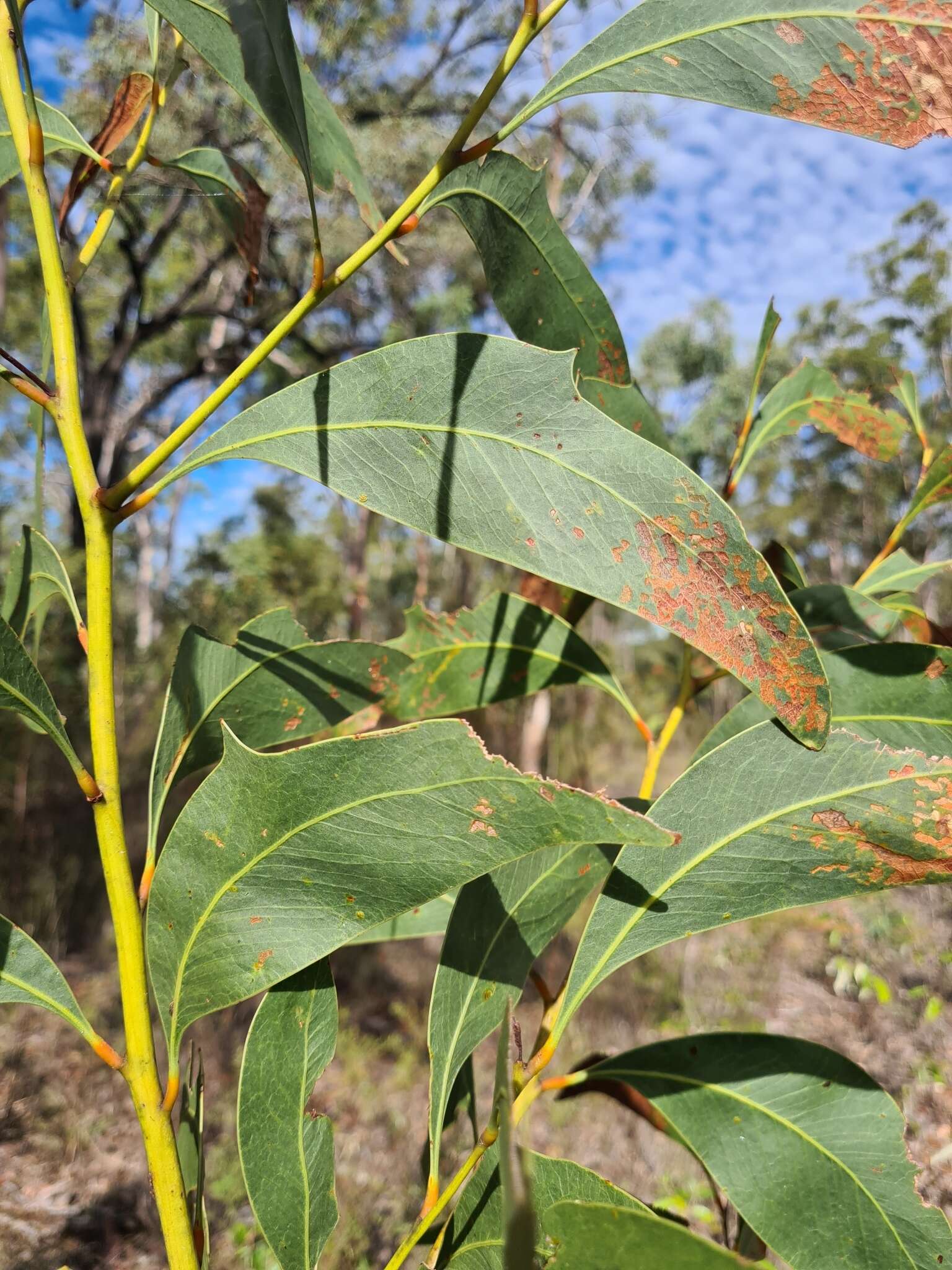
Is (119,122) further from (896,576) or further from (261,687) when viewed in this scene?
(896,576)

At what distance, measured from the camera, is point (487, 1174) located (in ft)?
1.28

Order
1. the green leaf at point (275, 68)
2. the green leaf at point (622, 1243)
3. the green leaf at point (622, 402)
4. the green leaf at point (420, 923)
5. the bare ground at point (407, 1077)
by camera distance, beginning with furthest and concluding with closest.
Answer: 1. the bare ground at point (407, 1077)
2. the green leaf at point (420, 923)
3. the green leaf at point (622, 402)
4. the green leaf at point (275, 68)
5. the green leaf at point (622, 1243)

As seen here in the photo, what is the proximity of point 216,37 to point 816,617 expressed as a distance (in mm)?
479

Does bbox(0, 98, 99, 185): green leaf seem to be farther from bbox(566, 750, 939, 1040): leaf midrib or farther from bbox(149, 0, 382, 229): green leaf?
bbox(566, 750, 939, 1040): leaf midrib

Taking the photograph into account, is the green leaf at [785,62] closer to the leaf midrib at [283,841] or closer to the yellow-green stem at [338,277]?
the yellow-green stem at [338,277]

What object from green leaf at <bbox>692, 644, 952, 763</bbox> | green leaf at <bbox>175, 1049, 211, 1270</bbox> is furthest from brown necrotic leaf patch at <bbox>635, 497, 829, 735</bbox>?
green leaf at <bbox>175, 1049, 211, 1270</bbox>

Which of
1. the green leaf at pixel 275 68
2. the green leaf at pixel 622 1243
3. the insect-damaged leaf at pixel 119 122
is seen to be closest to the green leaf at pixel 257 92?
the green leaf at pixel 275 68

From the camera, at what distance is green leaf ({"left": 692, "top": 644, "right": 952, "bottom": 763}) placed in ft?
1.36

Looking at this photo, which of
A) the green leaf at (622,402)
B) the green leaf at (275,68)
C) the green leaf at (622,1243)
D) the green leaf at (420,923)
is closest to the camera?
the green leaf at (622,1243)

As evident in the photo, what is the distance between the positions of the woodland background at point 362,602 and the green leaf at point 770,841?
1.50ft

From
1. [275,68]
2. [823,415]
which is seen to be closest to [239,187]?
[275,68]

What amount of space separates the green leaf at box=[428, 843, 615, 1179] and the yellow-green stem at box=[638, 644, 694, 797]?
63 millimetres

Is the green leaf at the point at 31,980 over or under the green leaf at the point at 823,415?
under

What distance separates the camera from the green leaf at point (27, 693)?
336 mm
